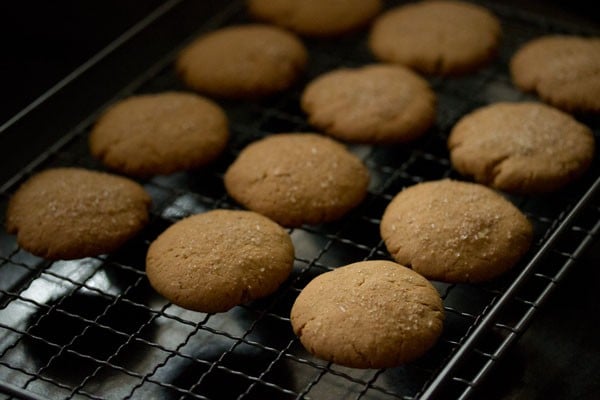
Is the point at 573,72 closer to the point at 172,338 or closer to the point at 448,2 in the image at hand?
the point at 448,2

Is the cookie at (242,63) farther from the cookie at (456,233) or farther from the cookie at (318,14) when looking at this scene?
the cookie at (456,233)

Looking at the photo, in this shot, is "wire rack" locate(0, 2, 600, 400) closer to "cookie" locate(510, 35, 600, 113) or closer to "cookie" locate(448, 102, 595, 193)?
"cookie" locate(448, 102, 595, 193)

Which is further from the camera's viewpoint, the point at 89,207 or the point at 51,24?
the point at 51,24

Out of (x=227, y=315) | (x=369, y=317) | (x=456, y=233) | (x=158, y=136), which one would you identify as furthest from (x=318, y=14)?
(x=369, y=317)

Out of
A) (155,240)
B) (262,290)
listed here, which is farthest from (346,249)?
(155,240)

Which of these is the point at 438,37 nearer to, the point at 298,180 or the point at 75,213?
the point at 298,180

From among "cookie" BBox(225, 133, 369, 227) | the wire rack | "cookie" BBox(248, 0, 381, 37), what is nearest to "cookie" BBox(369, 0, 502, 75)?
"cookie" BBox(248, 0, 381, 37)

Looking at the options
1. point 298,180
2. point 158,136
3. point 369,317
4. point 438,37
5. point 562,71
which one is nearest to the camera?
point 369,317
